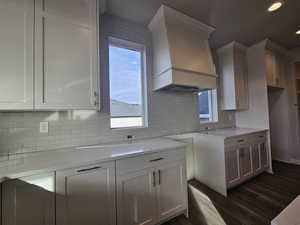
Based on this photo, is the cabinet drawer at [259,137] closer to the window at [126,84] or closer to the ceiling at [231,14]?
the ceiling at [231,14]

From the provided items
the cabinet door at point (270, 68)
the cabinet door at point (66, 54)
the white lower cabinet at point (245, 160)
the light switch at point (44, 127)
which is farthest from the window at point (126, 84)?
the cabinet door at point (270, 68)

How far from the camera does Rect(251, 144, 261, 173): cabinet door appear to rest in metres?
2.65

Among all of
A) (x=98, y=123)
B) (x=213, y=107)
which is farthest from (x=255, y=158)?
(x=98, y=123)

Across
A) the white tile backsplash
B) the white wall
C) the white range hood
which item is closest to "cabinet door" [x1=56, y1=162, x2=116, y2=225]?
the white tile backsplash

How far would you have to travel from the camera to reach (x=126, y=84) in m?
2.21

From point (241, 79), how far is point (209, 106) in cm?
89

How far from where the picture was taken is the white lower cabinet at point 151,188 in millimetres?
1355

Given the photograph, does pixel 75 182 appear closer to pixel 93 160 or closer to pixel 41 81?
pixel 93 160

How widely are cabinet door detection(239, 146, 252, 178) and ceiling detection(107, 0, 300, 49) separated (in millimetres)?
2111

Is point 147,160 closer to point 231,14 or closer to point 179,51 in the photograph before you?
point 179,51

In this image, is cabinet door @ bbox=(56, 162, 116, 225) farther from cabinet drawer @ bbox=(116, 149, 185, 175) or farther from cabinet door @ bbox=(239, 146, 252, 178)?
cabinet door @ bbox=(239, 146, 252, 178)

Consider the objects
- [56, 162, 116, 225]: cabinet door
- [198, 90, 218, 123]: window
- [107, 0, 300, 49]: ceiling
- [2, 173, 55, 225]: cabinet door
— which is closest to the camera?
[2, 173, 55, 225]: cabinet door

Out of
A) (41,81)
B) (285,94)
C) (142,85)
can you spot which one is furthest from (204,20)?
(285,94)

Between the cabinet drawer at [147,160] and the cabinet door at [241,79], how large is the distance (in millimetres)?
2176
